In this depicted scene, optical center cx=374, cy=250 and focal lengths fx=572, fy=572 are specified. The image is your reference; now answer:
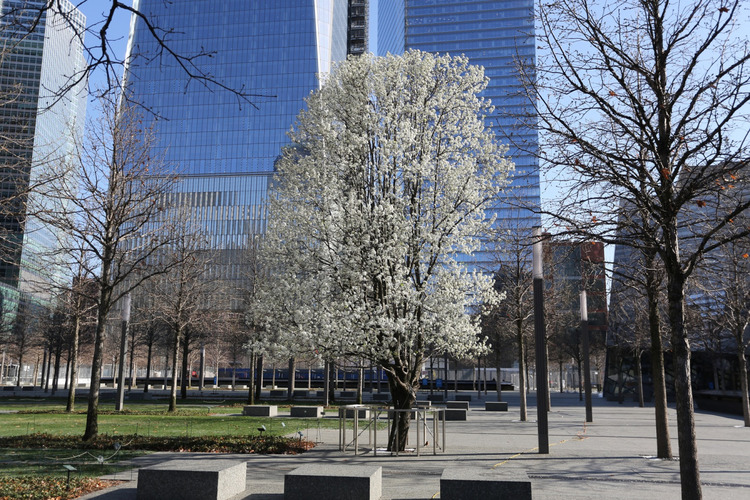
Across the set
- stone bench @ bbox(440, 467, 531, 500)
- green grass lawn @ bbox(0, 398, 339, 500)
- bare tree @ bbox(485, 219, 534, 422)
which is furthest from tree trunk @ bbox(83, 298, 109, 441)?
Answer: bare tree @ bbox(485, 219, 534, 422)

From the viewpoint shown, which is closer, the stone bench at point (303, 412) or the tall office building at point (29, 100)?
the tall office building at point (29, 100)

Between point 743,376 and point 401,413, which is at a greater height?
point 743,376

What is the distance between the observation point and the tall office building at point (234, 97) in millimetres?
122500

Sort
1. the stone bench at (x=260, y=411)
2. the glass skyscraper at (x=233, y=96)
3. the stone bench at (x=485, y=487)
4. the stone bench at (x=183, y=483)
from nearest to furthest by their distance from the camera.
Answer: the stone bench at (x=485, y=487) < the stone bench at (x=183, y=483) < the stone bench at (x=260, y=411) < the glass skyscraper at (x=233, y=96)

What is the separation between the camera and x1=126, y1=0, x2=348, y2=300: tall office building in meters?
122

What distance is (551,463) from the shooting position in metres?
13.3

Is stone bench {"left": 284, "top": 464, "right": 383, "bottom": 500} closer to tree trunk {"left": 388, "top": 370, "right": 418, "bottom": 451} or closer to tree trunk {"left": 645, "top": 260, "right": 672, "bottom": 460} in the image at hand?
tree trunk {"left": 388, "top": 370, "right": 418, "bottom": 451}

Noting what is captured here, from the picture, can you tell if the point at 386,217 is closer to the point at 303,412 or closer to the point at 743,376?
the point at 303,412

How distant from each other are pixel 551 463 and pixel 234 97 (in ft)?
399

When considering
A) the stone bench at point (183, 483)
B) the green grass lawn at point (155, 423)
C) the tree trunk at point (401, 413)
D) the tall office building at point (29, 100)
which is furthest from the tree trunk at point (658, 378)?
the tall office building at point (29, 100)

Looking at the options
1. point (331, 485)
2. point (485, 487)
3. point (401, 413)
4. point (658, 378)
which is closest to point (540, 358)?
point (658, 378)

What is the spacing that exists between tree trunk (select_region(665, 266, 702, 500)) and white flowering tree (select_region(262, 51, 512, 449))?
7098 mm

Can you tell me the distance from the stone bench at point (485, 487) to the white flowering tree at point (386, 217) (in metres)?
6.05

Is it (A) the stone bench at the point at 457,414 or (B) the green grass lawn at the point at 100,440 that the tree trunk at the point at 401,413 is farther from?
(A) the stone bench at the point at 457,414
